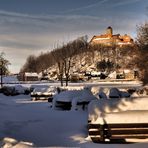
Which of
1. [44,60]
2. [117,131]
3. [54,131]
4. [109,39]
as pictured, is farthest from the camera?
[109,39]

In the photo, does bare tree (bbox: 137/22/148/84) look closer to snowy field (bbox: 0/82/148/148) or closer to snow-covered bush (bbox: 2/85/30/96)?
snowy field (bbox: 0/82/148/148)

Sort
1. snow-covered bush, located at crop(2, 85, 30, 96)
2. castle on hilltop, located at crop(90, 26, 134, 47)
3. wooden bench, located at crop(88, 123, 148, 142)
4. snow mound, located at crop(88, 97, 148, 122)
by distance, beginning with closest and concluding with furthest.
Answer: wooden bench, located at crop(88, 123, 148, 142), snow mound, located at crop(88, 97, 148, 122), snow-covered bush, located at crop(2, 85, 30, 96), castle on hilltop, located at crop(90, 26, 134, 47)

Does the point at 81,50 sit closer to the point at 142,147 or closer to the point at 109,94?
the point at 109,94

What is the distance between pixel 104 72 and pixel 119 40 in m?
54.3

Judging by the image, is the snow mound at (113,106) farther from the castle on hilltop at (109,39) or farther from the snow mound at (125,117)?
the castle on hilltop at (109,39)

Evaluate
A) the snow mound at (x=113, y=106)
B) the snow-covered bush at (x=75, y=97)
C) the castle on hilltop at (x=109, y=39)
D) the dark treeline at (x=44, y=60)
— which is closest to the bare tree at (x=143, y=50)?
the snow-covered bush at (x=75, y=97)

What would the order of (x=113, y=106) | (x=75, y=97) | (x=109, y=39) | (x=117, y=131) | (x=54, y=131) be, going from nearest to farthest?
(x=117, y=131), (x=113, y=106), (x=54, y=131), (x=75, y=97), (x=109, y=39)

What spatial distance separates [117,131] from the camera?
44.5 feet

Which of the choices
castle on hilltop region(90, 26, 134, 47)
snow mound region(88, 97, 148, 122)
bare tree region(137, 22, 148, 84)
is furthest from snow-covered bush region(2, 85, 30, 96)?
castle on hilltop region(90, 26, 134, 47)

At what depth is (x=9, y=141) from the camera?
38.7 ft

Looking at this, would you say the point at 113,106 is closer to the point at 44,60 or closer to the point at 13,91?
the point at 13,91

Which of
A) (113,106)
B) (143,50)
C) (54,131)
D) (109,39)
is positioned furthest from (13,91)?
(109,39)

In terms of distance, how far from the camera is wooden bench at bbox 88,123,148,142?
44.3 feet

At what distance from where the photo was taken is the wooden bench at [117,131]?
44.3ft
